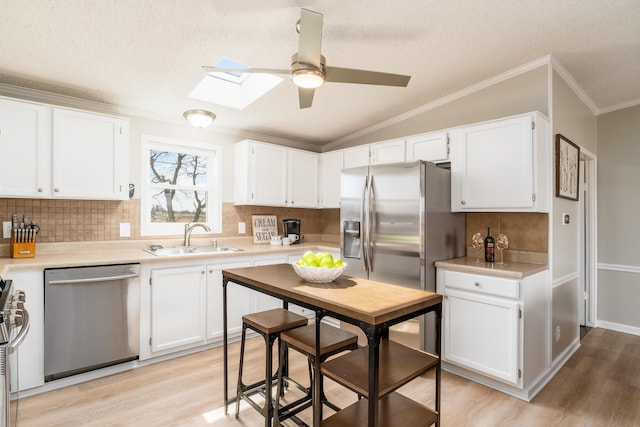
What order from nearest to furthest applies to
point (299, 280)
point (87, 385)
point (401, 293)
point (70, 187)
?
point (401, 293) → point (299, 280) → point (87, 385) → point (70, 187)

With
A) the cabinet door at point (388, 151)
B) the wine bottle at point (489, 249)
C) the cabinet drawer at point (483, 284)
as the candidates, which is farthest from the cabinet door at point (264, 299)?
the wine bottle at point (489, 249)

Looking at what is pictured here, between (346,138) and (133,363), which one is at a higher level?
(346,138)

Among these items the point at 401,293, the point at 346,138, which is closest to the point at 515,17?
the point at 401,293

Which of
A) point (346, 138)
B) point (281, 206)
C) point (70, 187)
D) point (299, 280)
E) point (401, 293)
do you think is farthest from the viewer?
point (346, 138)

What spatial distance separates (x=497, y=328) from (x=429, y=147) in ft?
5.46

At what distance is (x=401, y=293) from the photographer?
5.25 feet

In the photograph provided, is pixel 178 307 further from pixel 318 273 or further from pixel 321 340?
pixel 318 273

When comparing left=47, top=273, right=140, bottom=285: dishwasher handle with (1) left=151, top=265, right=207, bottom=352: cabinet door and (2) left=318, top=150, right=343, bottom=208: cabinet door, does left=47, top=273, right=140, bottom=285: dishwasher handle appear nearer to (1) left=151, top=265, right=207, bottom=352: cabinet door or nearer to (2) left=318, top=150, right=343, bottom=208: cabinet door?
(1) left=151, top=265, right=207, bottom=352: cabinet door

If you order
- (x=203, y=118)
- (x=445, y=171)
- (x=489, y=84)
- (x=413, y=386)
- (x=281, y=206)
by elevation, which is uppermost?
(x=489, y=84)

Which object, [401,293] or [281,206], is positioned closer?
[401,293]

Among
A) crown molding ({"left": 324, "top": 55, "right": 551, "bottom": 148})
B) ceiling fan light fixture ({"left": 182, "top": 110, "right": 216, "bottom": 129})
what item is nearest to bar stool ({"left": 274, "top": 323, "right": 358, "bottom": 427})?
ceiling fan light fixture ({"left": 182, "top": 110, "right": 216, "bottom": 129})

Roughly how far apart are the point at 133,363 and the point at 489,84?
3983mm

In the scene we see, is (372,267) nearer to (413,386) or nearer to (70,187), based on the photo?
(413,386)

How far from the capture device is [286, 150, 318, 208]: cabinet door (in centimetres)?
421
